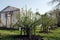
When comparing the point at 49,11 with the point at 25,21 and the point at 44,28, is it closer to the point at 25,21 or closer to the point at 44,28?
the point at 44,28

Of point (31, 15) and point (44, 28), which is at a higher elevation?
point (31, 15)

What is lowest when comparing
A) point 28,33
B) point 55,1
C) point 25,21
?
point 28,33

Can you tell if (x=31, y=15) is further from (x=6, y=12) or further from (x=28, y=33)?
(x=6, y=12)

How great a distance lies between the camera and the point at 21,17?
731 inches

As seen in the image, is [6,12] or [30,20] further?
[6,12]

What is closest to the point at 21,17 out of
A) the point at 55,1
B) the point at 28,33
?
the point at 28,33

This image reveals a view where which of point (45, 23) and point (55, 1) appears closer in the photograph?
point (55, 1)

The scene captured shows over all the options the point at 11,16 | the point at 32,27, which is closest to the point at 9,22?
the point at 11,16

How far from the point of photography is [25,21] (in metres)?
18.2

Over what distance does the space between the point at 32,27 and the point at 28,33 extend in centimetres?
81

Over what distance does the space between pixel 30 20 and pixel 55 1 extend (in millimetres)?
7418

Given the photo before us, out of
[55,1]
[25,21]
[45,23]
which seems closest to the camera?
[25,21]

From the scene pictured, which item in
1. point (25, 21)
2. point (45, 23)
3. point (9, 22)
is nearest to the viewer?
point (25, 21)

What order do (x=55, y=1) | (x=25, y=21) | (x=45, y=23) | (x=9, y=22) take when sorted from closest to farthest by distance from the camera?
(x=25, y=21) → (x=55, y=1) → (x=45, y=23) → (x=9, y=22)
